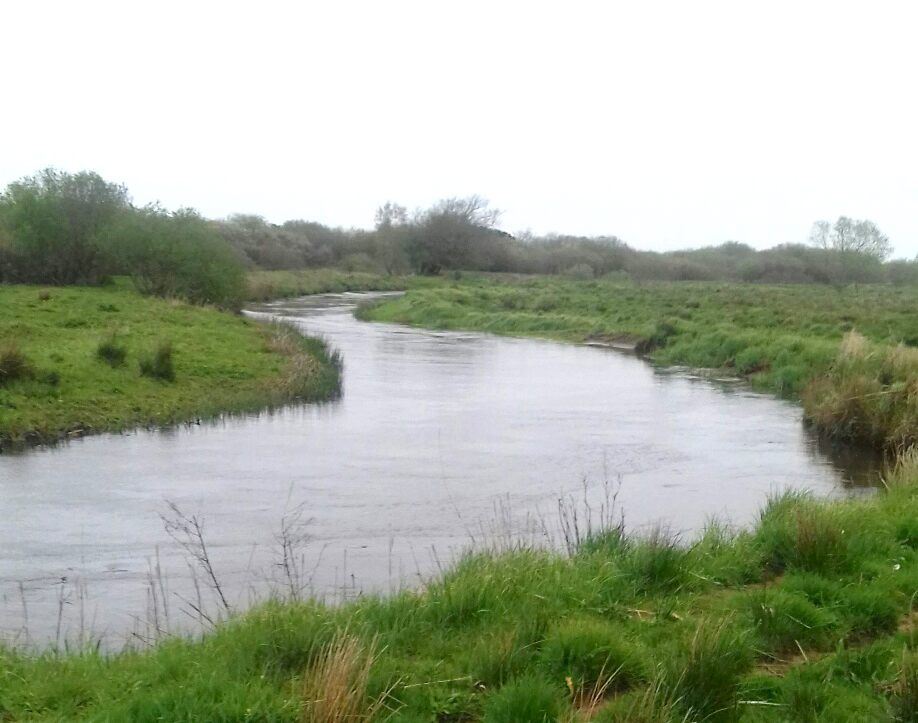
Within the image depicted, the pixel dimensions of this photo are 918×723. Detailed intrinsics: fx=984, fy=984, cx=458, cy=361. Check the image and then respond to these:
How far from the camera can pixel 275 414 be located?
66.4 ft

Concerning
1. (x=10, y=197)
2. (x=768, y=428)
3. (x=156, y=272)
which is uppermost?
(x=10, y=197)

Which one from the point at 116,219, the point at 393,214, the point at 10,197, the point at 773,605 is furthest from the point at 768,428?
the point at 393,214

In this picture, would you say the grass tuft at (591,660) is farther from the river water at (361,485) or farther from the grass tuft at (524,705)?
the river water at (361,485)

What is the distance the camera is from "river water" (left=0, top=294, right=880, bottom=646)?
9.48 meters

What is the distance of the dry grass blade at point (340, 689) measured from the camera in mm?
4633

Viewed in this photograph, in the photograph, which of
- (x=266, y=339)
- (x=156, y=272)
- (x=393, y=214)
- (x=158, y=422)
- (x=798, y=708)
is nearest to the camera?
(x=798, y=708)

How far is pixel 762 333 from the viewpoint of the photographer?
103 ft

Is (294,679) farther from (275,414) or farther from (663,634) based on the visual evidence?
(275,414)

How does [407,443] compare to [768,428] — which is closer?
[407,443]

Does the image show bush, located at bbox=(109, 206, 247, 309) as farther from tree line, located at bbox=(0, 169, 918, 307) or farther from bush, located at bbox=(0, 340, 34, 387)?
bush, located at bbox=(0, 340, 34, 387)

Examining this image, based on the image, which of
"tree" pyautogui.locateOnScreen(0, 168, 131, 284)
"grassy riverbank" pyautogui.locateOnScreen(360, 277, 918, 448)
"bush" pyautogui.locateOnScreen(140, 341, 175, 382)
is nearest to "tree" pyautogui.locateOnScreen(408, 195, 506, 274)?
"grassy riverbank" pyautogui.locateOnScreen(360, 277, 918, 448)

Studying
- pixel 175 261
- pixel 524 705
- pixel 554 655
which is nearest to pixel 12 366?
pixel 554 655

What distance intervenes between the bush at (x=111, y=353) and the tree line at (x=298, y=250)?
16745mm

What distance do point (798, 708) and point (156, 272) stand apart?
36666mm
